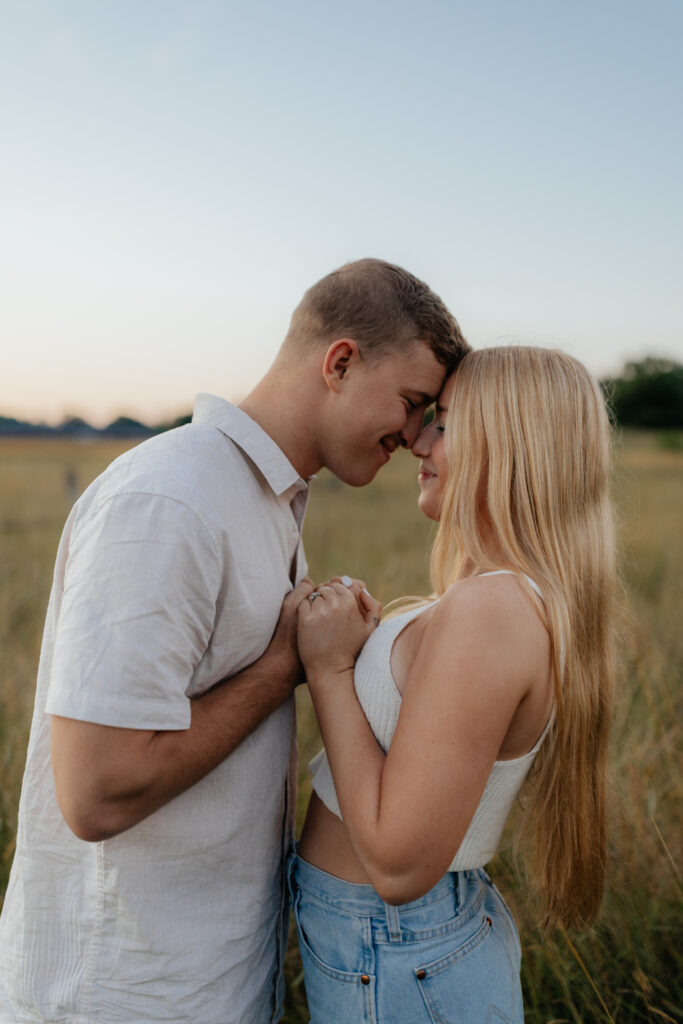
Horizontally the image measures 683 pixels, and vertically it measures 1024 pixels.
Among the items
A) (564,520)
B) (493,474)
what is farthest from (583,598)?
(493,474)

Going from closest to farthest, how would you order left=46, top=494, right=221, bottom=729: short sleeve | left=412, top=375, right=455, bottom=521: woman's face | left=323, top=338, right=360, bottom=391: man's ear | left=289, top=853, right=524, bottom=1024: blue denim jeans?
1. left=46, top=494, right=221, bottom=729: short sleeve
2. left=289, top=853, right=524, bottom=1024: blue denim jeans
3. left=323, top=338, right=360, bottom=391: man's ear
4. left=412, top=375, right=455, bottom=521: woman's face

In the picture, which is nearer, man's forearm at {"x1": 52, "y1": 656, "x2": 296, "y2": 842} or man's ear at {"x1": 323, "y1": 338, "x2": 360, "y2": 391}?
man's forearm at {"x1": 52, "y1": 656, "x2": 296, "y2": 842}

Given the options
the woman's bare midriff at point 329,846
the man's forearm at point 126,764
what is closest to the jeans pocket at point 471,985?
the woman's bare midriff at point 329,846

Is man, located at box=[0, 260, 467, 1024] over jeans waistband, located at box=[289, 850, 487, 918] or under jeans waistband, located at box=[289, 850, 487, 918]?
over

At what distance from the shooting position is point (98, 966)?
64.6 inches

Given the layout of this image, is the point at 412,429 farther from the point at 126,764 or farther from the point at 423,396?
the point at 126,764

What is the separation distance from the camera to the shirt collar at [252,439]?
187cm

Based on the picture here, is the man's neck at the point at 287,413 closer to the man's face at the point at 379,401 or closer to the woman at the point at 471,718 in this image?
the man's face at the point at 379,401

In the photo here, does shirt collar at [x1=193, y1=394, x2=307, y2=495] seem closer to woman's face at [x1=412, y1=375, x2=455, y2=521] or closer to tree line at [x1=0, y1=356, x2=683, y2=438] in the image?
woman's face at [x1=412, y1=375, x2=455, y2=521]

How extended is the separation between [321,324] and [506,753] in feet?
3.93

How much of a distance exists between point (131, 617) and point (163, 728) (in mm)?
226

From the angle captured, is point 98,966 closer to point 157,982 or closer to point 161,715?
point 157,982

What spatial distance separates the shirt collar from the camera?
1.87 m

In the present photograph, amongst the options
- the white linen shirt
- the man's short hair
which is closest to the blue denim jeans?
the white linen shirt
